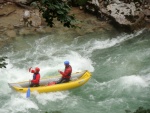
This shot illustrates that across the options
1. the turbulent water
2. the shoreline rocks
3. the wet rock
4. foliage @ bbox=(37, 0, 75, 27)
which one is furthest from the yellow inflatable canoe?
foliage @ bbox=(37, 0, 75, 27)

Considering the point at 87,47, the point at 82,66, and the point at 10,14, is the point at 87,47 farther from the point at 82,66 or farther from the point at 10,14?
the point at 10,14

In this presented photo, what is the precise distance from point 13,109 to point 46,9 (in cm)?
531

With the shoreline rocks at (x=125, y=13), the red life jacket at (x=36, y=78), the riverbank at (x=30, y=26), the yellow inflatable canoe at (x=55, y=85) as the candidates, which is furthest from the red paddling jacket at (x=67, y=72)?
the shoreline rocks at (x=125, y=13)

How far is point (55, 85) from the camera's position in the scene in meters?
9.37

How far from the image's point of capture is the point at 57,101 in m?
9.10

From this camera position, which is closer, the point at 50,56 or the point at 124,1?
the point at 50,56

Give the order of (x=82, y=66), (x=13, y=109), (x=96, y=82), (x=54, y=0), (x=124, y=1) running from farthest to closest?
(x=124, y=1) < (x=82, y=66) < (x=96, y=82) < (x=13, y=109) < (x=54, y=0)

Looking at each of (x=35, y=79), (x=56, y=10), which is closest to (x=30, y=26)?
(x=35, y=79)

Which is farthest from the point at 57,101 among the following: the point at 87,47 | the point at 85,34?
the point at 85,34

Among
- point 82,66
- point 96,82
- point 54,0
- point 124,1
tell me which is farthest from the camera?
point 124,1

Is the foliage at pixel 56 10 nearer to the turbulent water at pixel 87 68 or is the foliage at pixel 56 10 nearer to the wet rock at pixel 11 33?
the turbulent water at pixel 87 68

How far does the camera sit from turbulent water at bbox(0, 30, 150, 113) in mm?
8859

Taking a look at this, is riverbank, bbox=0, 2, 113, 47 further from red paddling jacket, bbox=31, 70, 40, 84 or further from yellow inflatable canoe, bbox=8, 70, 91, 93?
red paddling jacket, bbox=31, 70, 40, 84

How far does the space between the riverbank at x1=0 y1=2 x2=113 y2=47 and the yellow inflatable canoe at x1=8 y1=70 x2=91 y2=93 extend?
3.12 metres
